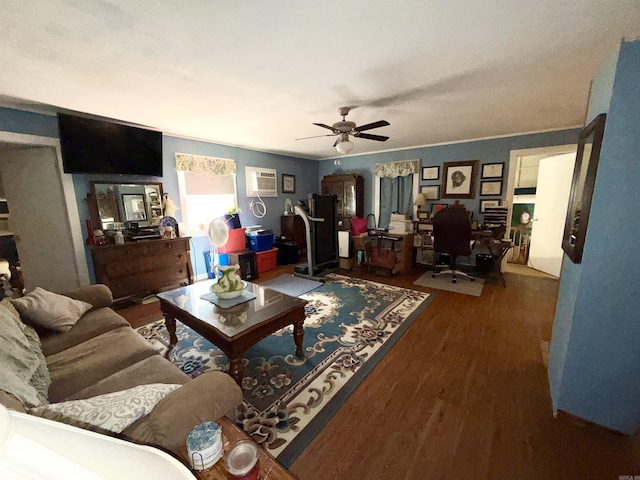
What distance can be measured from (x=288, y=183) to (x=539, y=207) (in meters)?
4.51

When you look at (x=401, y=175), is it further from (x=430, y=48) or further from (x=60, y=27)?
(x=60, y=27)

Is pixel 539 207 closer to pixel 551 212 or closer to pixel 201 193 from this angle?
pixel 551 212

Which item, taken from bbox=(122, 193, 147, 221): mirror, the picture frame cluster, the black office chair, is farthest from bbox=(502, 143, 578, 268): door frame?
bbox=(122, 193, 147, 221): mirror

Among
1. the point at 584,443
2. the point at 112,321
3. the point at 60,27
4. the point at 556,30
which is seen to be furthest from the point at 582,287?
the point at 60,27

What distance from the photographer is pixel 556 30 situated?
148cm

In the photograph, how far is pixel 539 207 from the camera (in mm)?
4043

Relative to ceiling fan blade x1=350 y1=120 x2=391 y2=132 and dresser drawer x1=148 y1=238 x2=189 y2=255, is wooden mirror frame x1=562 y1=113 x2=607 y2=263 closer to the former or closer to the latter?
ceiling fan blade x1=350 y1=120 x2=391 y2=132

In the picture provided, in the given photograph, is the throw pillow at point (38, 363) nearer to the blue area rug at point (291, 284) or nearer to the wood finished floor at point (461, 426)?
the wood finished floor at point (461, 426)

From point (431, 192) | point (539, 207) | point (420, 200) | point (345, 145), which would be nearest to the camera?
point (345, 145)

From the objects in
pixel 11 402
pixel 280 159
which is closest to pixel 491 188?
pixel 280 159

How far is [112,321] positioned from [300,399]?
4.83 ft

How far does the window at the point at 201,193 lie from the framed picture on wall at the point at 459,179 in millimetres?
3776

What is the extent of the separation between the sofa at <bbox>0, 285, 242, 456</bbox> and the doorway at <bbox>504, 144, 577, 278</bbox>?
4.72 m

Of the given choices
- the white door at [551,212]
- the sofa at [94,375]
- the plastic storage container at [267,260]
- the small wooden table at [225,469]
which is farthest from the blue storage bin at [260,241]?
the white door at [551,212]
